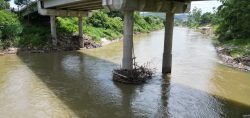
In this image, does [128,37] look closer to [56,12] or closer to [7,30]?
[56,12]

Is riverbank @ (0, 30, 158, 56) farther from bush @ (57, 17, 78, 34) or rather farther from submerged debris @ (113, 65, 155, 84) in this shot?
submerged debris @ (113, 65, 155, 84)

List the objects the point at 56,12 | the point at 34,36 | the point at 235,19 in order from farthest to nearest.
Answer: the point at 235,19 → the point at 34,36 → the point at 56,12

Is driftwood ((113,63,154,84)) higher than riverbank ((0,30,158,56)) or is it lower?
lower

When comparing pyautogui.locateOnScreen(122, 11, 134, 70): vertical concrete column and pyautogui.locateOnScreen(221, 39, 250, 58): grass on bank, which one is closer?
pyautogui.locateOnScreen(122, 11, 134, 70): vertical concrete column

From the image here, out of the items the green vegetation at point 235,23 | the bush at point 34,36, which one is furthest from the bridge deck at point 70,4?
the green vegetation at point 235,23

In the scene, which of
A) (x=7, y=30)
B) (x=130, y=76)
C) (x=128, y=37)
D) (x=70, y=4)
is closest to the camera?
(x=128, y=37)

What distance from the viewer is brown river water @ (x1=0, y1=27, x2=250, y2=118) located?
18250 millimetres

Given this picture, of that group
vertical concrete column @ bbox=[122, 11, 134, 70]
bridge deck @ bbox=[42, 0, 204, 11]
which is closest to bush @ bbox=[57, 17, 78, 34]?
bridge deck @ bbox=[42, 0, 204, 11]

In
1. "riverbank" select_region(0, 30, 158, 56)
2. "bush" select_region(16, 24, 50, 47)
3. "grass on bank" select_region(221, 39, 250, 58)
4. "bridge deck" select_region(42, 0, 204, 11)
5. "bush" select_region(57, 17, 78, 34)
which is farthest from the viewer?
"bush" select_region(57, 17, 78, 34)

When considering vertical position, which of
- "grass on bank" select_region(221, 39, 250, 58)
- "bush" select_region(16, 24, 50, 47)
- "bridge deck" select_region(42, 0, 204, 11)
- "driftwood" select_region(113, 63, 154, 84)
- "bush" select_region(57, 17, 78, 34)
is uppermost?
"bridge deck" select_region(42, 0, 204, 11)

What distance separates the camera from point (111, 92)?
72.9 feet

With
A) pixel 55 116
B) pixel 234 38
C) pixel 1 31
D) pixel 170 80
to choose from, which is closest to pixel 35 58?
pixel 1 31

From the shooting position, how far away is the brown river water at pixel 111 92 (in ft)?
59.9

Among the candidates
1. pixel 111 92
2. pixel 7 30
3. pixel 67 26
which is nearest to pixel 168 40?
pixel 111 92
